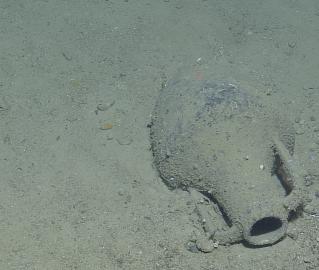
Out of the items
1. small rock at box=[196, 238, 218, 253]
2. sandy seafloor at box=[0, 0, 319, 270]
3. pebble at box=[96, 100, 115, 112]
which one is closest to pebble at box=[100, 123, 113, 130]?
sandy seafloor at box=[0, 0, 319, 270]

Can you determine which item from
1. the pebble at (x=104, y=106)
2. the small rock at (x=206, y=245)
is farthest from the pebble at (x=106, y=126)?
the small rock at (x=206, y=245)

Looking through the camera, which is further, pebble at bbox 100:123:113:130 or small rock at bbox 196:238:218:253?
pebble at bbox 100:123:113:130

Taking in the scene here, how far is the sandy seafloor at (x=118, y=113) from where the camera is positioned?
3756 millimetres

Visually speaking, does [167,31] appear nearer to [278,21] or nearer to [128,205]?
[278,21]

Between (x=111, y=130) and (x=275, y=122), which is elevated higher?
(x=275, y=122)

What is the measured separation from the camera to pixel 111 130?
4.96m

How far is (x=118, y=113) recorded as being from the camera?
16.9ft

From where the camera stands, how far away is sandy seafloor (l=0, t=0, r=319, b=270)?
3756 millimetres

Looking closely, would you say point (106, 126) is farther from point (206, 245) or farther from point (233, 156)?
point (206, 245)

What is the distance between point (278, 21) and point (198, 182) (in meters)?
4.09

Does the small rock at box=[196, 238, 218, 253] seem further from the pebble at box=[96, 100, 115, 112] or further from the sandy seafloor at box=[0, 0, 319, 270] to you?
the pebble at box=[96, 100, 115, 112]

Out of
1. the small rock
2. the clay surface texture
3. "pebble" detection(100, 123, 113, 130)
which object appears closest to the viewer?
the clay surface texture

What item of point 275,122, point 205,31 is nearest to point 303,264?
point 275,122

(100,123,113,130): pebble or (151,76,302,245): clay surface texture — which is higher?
(151,76,302,245): clay surface texture
